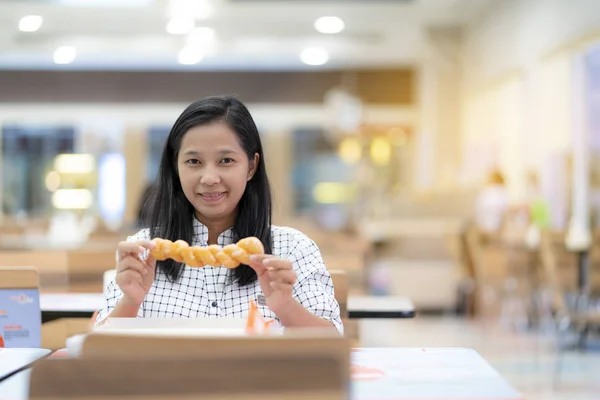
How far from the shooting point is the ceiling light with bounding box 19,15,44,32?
41.8 ft

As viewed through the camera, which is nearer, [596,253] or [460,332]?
[596,253]

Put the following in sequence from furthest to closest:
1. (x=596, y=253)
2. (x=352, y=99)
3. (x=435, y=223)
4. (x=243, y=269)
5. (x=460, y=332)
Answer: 1. (x=352, y=99)
2. (x=435, y=223)
3. (x=460, y=332)
4. (x=596, y=253)
5. (x=243, y=269)

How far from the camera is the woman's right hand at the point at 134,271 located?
1.83 meters

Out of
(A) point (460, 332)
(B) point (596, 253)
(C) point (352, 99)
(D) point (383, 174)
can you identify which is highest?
(C) point (352, 99)

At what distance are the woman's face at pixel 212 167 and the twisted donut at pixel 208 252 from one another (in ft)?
0.98

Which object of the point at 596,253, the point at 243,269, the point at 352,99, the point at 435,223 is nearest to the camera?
the point at 243,269

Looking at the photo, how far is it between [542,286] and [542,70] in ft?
9.21

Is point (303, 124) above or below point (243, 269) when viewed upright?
above

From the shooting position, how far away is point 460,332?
8.42 meters

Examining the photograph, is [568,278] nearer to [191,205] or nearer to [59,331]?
[59,331]

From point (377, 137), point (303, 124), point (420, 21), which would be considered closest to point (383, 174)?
point (377, 137)

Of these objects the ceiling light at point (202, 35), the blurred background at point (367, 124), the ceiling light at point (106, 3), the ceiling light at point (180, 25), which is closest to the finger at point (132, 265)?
the blurred background at point (367, 124)

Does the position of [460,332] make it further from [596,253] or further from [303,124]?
[303,124]

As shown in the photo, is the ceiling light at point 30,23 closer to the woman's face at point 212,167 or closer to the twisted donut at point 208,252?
the woman's face at point 212,167
